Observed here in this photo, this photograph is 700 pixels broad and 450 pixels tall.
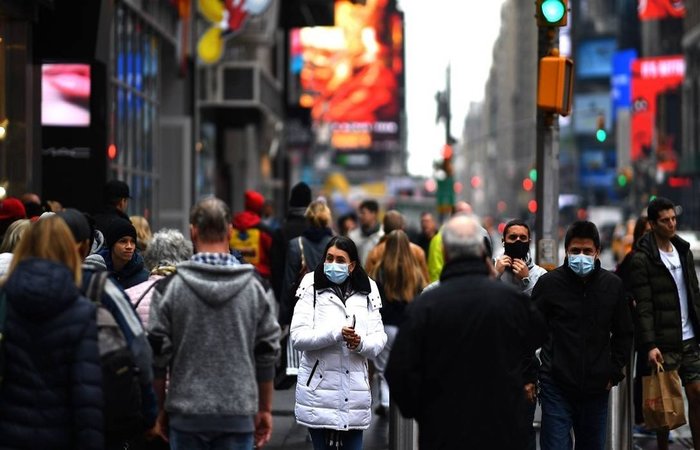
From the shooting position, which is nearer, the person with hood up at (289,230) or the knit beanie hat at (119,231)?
the knit beanie hat at (119,231)

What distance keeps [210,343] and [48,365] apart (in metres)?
0.77

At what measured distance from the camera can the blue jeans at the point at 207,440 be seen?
6.79 m

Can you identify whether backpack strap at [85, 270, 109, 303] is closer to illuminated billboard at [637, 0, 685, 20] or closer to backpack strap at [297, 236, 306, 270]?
backpack strap at [297, 236, 306, 270]

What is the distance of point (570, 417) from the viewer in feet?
30.4

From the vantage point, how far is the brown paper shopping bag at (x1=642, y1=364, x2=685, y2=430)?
1074cm

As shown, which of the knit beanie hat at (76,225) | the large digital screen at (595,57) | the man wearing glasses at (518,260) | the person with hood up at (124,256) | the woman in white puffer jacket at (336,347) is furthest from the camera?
the large digital screen at (595,57)

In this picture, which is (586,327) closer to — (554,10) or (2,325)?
(2,325)

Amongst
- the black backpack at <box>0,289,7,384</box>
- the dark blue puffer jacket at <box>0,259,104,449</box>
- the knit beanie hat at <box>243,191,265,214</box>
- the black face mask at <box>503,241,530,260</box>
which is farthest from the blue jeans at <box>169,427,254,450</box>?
the knit beanie hat at <box>243,191,265,214</box>

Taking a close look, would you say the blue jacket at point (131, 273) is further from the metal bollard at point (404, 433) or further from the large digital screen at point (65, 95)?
the large digital screen at point (65, 95)

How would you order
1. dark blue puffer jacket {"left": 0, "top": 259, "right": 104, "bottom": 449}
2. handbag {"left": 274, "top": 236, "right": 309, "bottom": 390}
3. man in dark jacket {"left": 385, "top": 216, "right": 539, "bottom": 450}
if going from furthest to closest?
handbag {"left": 274, "top": 236, "right": 309, "bottom": 390}
man in dark jacket {"left": 385, "top": 216, "right": 539, "bottom": 450}
dark blue puffer jacket {"left": 0, "top": 259, "right": 104, "bottom": 449}

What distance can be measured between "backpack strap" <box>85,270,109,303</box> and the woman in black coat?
231 mm

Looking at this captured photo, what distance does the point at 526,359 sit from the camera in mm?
8922

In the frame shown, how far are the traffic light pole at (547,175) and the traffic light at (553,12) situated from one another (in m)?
0.43

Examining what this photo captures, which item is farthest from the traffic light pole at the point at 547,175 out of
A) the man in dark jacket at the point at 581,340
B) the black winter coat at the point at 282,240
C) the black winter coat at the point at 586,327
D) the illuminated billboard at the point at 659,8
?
the illuminated billboard at the point at 659,8
